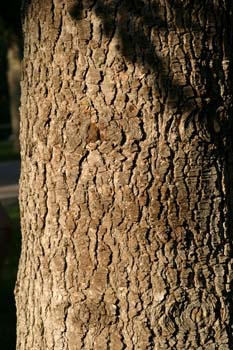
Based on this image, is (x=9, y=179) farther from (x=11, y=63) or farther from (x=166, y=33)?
(x=166, y=33)

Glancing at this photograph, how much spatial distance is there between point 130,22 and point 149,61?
15 cm

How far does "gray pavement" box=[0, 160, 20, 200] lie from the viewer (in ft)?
55.0

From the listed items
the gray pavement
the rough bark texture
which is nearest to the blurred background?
the gray pavement

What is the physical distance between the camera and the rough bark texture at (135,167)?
11.3 ft

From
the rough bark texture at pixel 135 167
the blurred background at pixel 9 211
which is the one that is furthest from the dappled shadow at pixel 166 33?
the blurred background at pixel 9 211

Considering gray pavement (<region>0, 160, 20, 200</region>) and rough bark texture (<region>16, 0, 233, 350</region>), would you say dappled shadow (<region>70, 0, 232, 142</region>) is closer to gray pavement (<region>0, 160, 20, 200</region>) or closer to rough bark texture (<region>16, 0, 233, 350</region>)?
rough bark texture (<region>16, 0, 233, 350</region>)

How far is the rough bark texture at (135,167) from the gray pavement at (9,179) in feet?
41.3

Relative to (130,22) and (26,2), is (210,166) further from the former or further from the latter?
(26,2)

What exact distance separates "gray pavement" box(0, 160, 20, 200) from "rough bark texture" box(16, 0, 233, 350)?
1260 centimetres

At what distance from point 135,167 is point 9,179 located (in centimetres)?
1625

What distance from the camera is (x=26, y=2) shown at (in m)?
3.65

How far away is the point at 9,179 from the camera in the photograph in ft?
64.1

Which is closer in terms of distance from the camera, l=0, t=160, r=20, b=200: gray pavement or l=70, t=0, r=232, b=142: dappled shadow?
l=70, t=0, r=232, b=142: dappled shadow

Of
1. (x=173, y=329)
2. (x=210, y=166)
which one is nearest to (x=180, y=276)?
(x=173, y=329)
